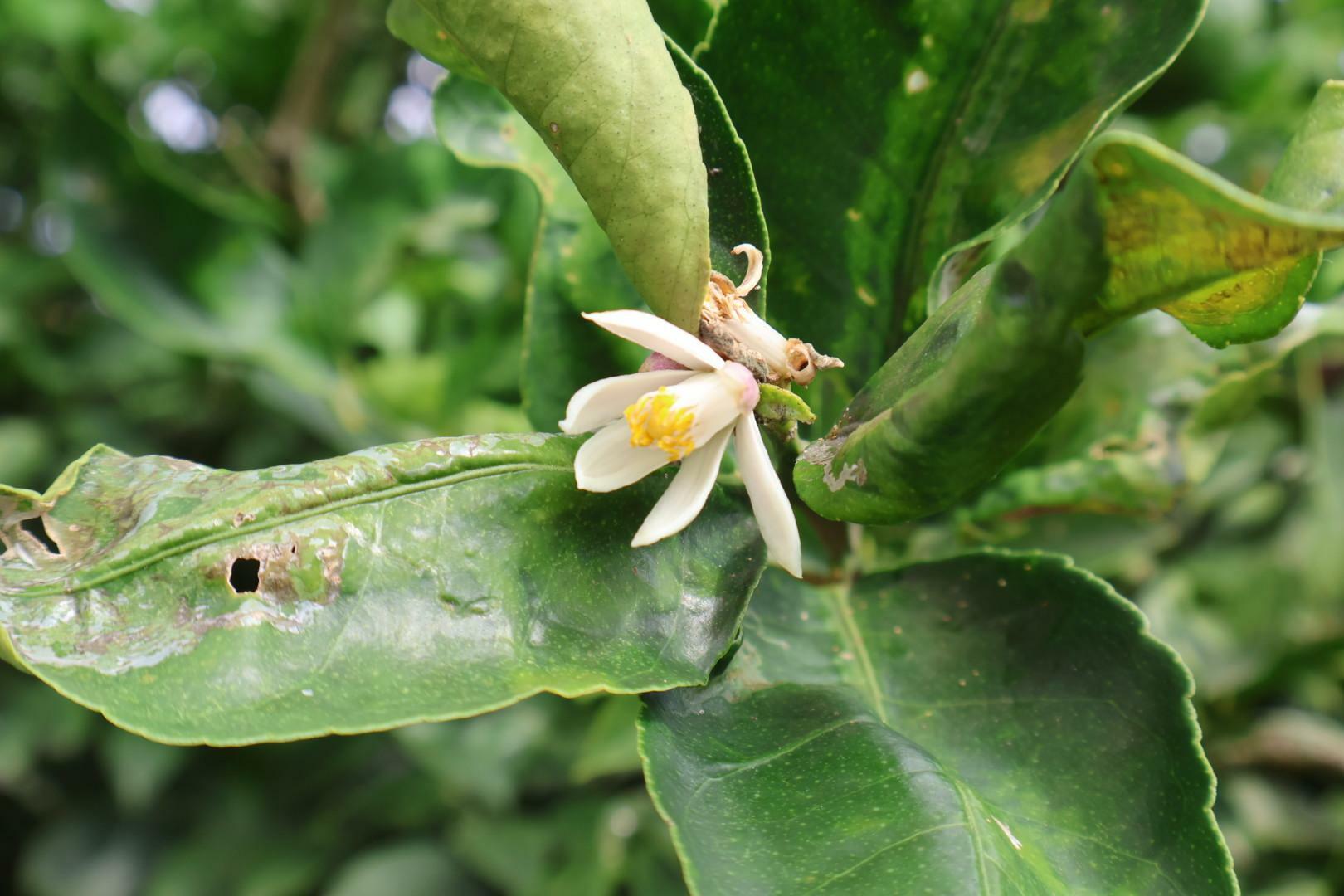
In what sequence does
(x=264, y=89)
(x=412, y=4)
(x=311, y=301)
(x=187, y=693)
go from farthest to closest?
(x=264, y=89)
(x=311, y=301)
(x=412, y=4)
(x=187, y=693)

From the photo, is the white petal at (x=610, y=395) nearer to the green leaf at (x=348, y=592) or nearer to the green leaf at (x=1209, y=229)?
the green leaf at (x=348, y=592)

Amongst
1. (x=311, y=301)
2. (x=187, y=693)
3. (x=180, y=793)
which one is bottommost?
(x=180, y=793)

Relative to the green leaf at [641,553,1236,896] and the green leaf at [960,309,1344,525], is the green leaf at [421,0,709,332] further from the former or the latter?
the green leaf at [960,309,1344,525]

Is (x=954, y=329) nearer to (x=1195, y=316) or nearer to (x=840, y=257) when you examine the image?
(x=1195, y=316)

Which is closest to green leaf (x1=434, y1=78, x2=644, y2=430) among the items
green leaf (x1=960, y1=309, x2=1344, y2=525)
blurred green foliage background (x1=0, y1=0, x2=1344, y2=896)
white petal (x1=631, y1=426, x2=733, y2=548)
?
white petal (x1=631, y1=426, x2=733, y2=548)

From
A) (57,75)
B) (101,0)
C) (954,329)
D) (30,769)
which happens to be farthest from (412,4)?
(30,769)
